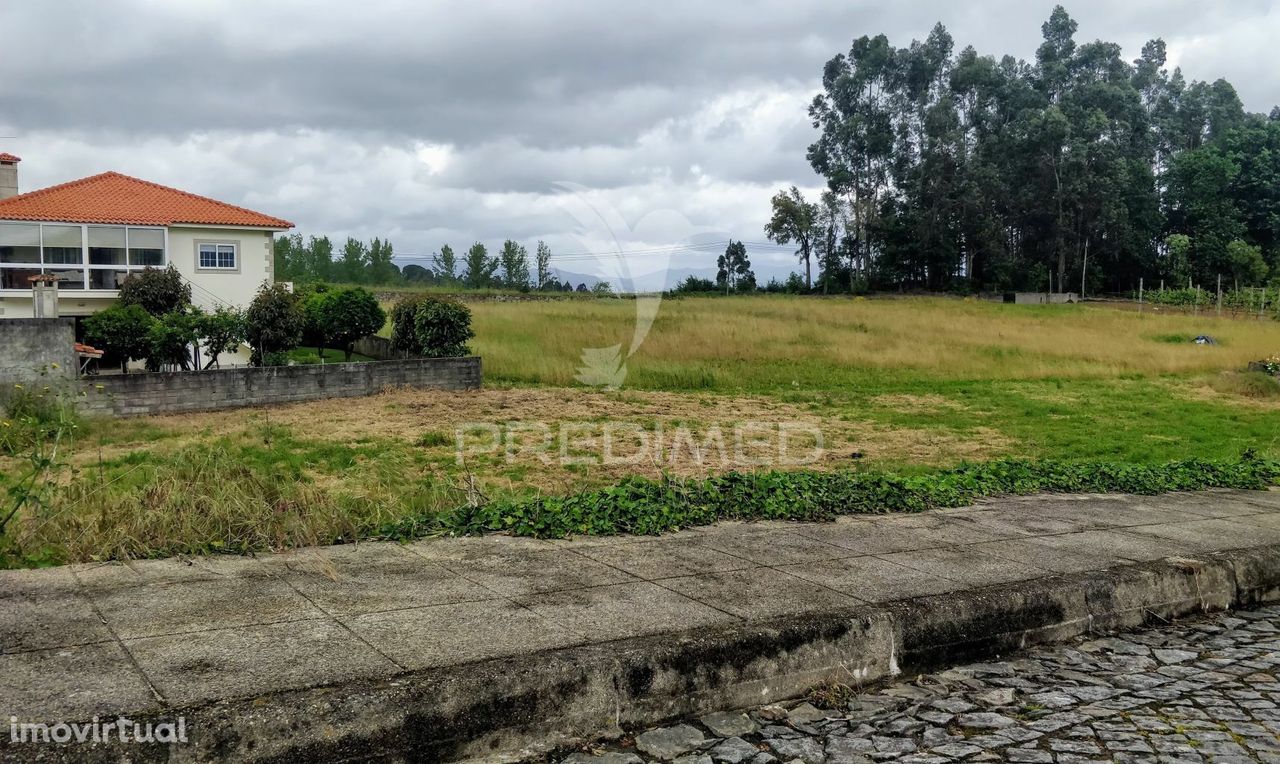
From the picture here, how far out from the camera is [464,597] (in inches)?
161

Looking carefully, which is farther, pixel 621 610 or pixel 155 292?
pixel 155 292

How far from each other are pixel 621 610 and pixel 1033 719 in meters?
1.60

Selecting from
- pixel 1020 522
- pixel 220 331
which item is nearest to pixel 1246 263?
pixel 220 331

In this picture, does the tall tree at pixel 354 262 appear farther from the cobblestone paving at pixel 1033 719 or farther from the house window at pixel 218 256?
the cobblestone paving at pixel 1033 719

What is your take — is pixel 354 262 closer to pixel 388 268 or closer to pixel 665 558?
pixel 388 268

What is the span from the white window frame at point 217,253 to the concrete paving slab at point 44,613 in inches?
1058

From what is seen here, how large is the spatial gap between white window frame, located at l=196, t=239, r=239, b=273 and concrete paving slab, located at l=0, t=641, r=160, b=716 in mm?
28001

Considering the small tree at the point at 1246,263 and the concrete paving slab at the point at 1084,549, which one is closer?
the concrete paving slab at the point at 1084,549

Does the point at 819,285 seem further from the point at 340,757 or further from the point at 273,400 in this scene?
the point at 340,757

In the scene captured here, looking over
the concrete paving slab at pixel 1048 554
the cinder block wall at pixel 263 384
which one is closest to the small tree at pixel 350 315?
the cinder block wall at pixel 263 384

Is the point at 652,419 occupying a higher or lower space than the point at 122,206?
lower

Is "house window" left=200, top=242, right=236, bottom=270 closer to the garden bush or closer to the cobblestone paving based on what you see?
the garden bush

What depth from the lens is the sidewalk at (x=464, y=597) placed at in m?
3.06

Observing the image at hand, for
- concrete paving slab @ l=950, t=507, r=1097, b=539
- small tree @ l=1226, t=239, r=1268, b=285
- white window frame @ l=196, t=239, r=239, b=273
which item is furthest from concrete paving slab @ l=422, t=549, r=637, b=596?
small tree @ l=1226, t=239, r=1268, b=285
